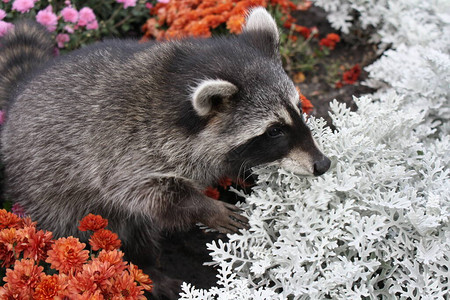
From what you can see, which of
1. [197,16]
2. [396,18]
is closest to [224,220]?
[197,16]

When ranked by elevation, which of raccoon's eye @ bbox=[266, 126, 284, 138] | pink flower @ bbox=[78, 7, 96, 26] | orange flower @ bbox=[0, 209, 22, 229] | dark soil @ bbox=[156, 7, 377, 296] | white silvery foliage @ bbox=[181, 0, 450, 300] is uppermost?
pink flower @ bbox=[78, 7, 96, 26]

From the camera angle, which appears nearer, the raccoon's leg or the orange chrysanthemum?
the raccoon's leg

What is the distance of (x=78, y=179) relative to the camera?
11.7ft

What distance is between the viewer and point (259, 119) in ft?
10.6

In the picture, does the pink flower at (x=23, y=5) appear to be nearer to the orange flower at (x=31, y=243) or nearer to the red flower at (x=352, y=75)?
the orange flower at (x=31, y=243)

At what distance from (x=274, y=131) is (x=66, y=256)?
1381 mm

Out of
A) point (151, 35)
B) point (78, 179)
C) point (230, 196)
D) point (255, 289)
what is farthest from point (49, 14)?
point (255, 289)

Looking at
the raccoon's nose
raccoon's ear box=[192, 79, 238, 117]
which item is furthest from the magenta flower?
the raccoon's nose

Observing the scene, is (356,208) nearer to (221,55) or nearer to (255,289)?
(255,289)

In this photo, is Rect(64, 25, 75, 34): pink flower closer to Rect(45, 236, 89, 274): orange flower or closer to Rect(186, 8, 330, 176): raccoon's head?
Rect(186, 8, 330, 176): raccoon's head

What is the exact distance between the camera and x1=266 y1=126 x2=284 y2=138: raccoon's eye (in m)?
3.25

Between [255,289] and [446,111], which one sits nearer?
[255,289]

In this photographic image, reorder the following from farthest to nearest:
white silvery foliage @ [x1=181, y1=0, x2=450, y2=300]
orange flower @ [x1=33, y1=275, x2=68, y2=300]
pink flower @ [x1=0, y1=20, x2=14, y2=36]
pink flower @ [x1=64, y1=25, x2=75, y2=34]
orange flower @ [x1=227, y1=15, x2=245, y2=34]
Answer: pink flower @ [x1=64, y1=25, x2=75, y2=34]
orange flower @ [x1=227, y1=15, x2=245, y2=34]
pink flower @ [x1=0, y1=20, x2=14, y2=36]
white silvery foliage @ [x1=181, y1=0, x2=450, y2=300]
orange flower @ [x1=33, y1=275, x2=68, y2=300]

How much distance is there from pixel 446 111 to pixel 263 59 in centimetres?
198
